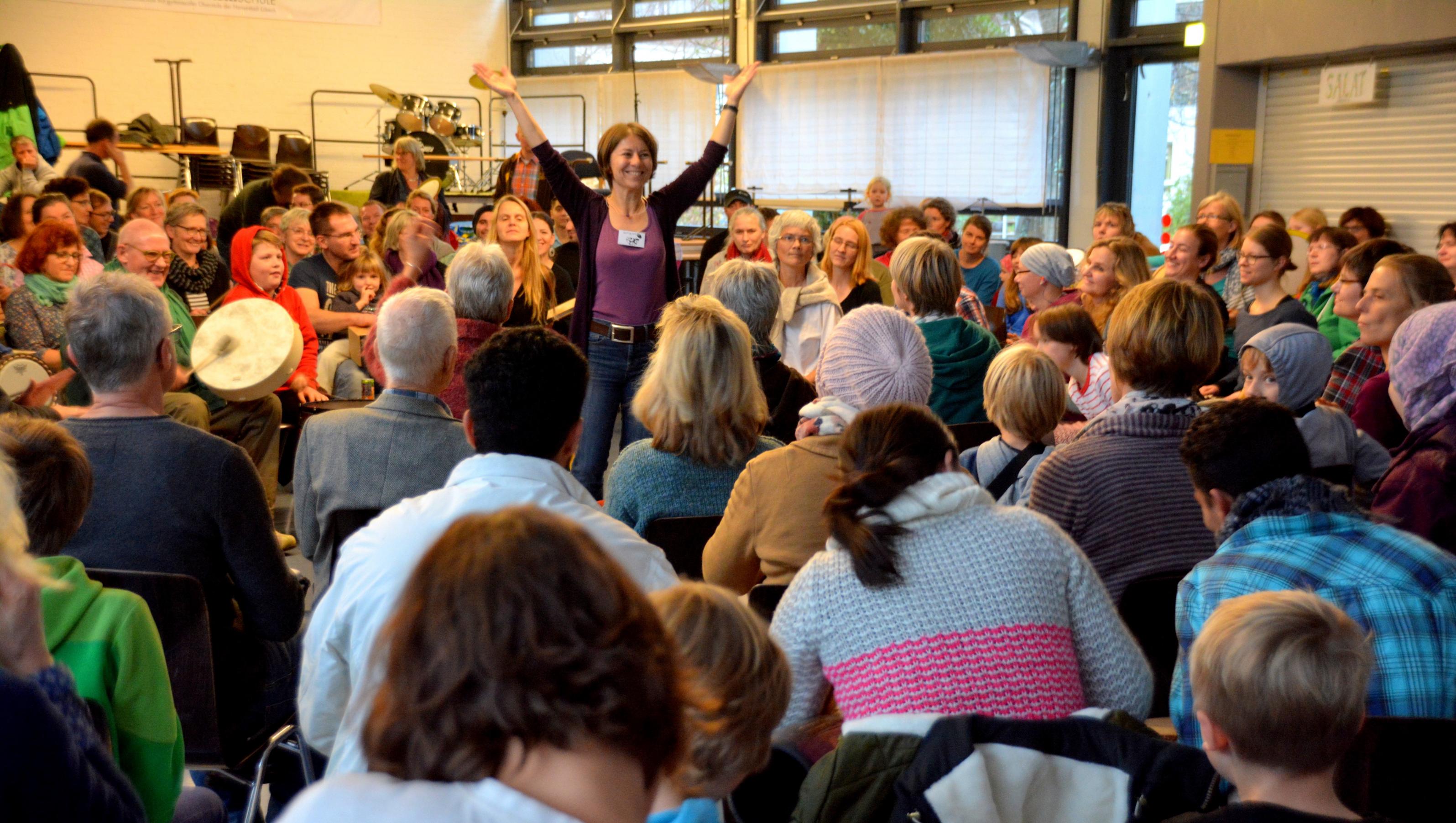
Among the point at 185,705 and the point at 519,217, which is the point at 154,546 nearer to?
the point at 185,705

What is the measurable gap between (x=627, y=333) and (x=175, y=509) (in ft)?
6.84

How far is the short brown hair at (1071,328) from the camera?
3.74 meters

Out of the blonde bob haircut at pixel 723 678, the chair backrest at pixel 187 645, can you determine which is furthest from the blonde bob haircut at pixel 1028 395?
the chair backrest at pixel 187 645

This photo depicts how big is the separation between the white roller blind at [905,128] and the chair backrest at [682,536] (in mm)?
8587

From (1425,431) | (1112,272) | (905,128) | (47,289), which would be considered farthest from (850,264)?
(905,128)

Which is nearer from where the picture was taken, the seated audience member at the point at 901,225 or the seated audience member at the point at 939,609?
the seated audience member at the point at 939,609

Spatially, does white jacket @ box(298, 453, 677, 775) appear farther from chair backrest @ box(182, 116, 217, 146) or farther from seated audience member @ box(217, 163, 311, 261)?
chair backrest @ box(182, 116, 217, 146)

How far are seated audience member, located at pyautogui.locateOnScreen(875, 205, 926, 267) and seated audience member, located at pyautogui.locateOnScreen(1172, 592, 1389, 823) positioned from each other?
232 inches

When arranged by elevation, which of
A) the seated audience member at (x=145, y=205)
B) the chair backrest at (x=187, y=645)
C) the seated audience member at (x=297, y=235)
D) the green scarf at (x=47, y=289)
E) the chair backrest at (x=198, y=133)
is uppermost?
the chair backrest at (x=198, y=133)

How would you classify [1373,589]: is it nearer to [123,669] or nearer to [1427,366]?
[1427,366]

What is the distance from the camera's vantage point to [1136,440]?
8.13 feet

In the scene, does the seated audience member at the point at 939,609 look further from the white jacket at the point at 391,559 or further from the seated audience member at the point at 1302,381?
the seated audience member at the point at 1302,381

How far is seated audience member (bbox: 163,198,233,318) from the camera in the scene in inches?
205

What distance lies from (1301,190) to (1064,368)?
5.40 meters
